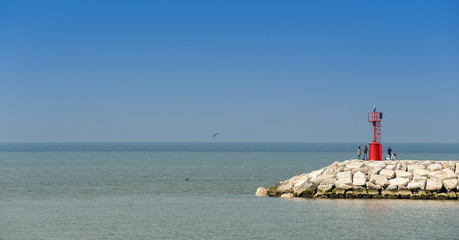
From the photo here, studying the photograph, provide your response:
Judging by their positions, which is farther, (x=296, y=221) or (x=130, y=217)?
(x=130, y=217)

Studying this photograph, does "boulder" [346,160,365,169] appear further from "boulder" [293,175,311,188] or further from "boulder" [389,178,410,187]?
"boulder" [389,178,410,187]

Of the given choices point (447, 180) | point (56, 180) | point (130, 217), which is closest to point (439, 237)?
point (447, 180)

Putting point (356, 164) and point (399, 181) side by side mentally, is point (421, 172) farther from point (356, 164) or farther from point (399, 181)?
point (356, 164)

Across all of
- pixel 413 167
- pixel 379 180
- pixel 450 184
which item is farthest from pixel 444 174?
pixel 379 180

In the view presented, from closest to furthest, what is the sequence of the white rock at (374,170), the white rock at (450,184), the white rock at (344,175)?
the white rock at (450,184)
the white rock at (374,170)
the white rock at (344,175)

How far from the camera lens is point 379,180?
3225cm

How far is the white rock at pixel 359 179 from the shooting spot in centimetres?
3250

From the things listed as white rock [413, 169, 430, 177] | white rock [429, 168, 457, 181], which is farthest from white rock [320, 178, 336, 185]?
white rock [429, 168, 457, 181]

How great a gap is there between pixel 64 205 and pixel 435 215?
20451 millimetres

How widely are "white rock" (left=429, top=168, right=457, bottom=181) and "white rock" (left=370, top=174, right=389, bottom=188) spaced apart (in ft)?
8.29

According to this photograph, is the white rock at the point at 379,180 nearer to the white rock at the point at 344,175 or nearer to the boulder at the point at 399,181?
the boulder at the point at 399,181

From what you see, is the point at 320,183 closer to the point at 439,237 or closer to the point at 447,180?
the point at 447,180

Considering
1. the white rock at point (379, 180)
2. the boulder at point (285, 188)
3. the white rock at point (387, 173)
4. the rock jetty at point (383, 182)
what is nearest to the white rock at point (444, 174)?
the rock jetty at point (383, 182)

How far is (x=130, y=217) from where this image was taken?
27938 mm
